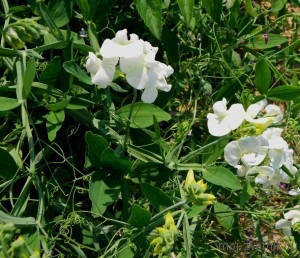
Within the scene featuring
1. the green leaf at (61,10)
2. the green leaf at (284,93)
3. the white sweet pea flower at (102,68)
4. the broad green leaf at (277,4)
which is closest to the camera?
the white sweet pea flower at (102,68)

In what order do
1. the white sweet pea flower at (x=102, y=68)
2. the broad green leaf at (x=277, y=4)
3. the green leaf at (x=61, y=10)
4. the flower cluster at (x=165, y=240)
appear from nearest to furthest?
1. the flower cluster at (x=165, y=240)
2. the white sweet pea flower at (x=102, y=68)
3. the green leaf at (x=61, y=10)
4. the broad green leaf at (x=277, y=4)

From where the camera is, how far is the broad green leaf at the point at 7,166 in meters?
1.45

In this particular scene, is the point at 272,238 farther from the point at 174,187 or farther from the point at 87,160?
the point at 87,160

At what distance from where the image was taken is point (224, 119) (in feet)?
4.53

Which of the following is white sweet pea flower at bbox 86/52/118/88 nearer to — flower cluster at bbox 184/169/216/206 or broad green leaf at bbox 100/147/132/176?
broad green leaf at bbox 100/147/132/176

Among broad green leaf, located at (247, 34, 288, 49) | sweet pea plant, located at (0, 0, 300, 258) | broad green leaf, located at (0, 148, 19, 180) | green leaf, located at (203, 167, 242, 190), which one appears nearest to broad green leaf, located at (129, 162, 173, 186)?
sweet pea plant, located at (0, 0, 300, 258)

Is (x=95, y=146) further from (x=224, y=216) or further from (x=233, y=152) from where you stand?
(x=224, y=216)

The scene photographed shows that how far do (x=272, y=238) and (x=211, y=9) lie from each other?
90 centimetres

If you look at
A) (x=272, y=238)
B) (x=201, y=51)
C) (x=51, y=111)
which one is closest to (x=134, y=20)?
(x=201, y=51)

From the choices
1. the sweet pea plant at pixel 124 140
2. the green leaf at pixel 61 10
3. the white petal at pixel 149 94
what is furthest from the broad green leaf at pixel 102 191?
the green leaf at pixel 61 10

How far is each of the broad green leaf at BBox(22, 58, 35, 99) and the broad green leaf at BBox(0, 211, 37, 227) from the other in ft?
1.03

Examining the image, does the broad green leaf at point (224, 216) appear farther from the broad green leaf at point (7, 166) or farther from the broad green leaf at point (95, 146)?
the broad green leaf at point (7, 166)

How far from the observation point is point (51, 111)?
1.55m

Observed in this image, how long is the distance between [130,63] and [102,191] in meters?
0.37
